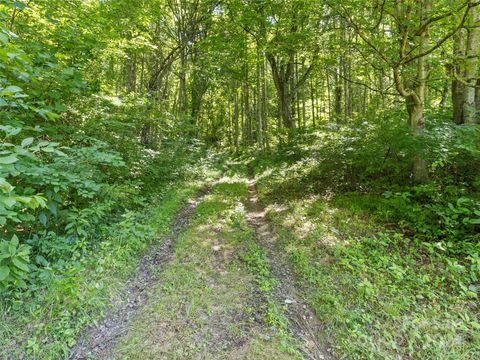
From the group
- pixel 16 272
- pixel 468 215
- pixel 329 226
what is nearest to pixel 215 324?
pixel 16 272

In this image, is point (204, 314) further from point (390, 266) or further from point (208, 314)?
point (390, 266)

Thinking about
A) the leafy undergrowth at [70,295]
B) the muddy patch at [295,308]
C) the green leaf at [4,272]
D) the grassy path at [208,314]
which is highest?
the green leaf at [4,272]

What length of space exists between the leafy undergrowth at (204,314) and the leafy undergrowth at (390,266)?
95 centimetres

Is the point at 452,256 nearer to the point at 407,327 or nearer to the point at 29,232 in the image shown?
the point at 407,327

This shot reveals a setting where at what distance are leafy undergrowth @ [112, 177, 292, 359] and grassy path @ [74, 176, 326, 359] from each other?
11 mm

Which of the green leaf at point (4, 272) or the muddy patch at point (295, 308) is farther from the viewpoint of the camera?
the muddy patch at point (295, 308)

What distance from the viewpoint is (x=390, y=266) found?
4508 mm

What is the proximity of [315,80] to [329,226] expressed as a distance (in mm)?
18753

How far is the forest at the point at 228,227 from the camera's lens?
3.22 metres

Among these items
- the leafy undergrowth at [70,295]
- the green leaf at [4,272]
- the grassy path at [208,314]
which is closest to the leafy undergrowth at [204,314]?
the grassy path at [208,314]

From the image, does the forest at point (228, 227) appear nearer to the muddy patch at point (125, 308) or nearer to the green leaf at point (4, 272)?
the muddy patch at point (125, 308)

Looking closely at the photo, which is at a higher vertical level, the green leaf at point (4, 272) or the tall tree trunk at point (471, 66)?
the tall tree trunk at point (471, 66)

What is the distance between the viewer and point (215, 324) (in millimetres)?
3605

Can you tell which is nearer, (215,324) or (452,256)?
(215,324)
